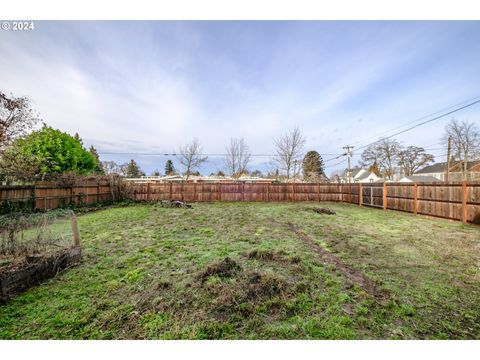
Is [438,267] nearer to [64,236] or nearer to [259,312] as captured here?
[259,312]

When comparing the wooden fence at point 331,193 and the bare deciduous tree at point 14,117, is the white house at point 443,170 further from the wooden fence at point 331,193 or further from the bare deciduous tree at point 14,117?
the bare deciduous tree at point 14,117

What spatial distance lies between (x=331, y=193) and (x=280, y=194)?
374 centimetres

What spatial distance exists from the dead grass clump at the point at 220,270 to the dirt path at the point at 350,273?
1.60 metres

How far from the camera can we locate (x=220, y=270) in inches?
110

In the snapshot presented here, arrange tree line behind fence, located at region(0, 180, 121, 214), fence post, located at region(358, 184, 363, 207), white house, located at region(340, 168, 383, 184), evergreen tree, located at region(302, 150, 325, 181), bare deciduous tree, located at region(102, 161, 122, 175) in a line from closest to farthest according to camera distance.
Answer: tree line behind fence, located at region(0, 180, 121, 214), fence post, located at region(358, 184, 363, 207), bare deciduous tree, located at region(102, 161, 122, 175), evergreen tree, located at region(302, 150, 325, 181), white house, located at region(340, 168, 383, 184)

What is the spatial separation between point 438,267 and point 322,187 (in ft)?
38.4

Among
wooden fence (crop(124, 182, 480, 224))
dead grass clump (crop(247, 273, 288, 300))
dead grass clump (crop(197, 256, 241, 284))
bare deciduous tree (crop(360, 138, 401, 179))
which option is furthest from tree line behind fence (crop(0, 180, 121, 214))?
bare deciduous tree (crop(360, 138, 401, 179))

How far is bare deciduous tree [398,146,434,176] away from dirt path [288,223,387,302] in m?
36.9

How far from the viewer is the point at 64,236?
11.3 feet

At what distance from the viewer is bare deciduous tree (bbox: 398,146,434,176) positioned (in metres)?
31.1

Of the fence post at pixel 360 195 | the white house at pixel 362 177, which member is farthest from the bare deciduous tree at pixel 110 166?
the white house at pixel 362 177

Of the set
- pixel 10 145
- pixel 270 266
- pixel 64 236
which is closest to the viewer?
pixel 270 266

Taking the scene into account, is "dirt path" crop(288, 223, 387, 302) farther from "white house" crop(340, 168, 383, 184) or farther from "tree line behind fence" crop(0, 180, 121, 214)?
"white house" crop(340, 168, 383, 184)
